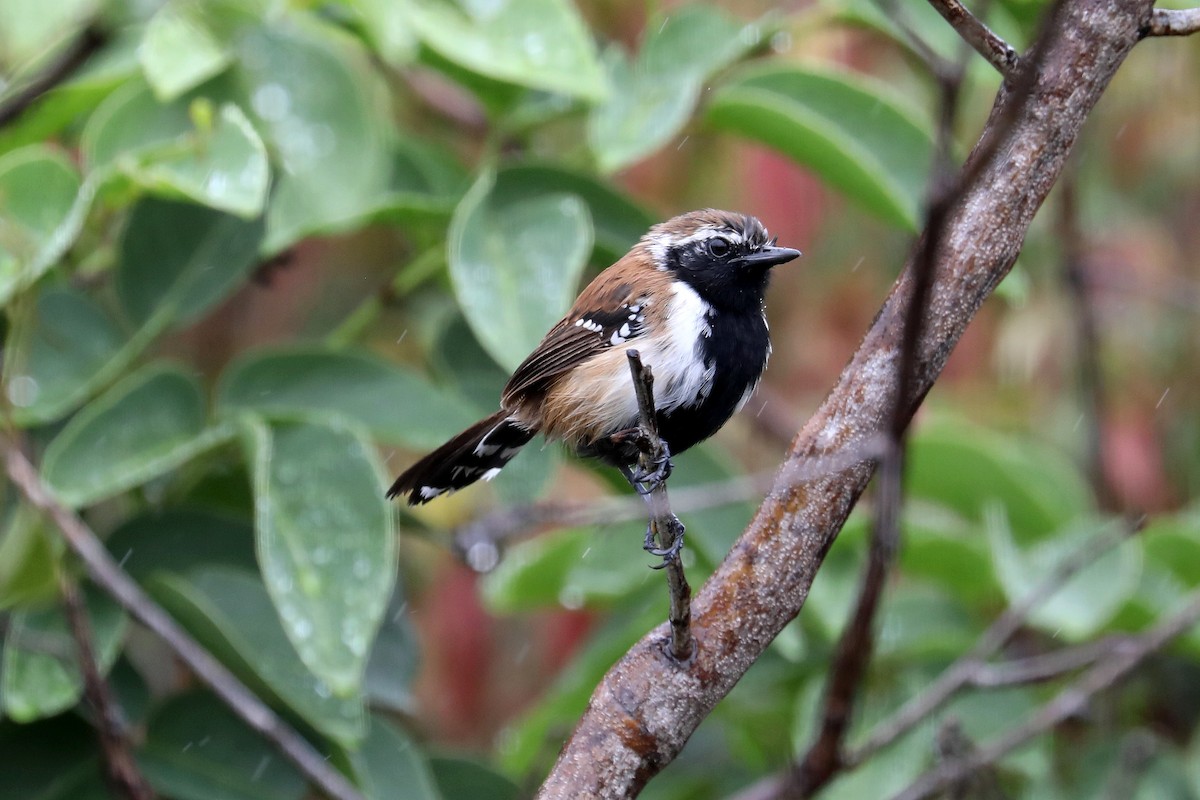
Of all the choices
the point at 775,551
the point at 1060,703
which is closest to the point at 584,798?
the point at 775,551

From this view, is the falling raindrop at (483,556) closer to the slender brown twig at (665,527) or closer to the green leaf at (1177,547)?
the slender brown twig at (665,527)

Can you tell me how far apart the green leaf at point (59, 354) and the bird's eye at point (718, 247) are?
1.39 metres

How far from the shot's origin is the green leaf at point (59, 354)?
276cm

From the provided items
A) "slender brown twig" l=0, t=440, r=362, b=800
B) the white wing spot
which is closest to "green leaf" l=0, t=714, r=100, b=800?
"slender brown twig" l=0, t=440, r=362, b=800

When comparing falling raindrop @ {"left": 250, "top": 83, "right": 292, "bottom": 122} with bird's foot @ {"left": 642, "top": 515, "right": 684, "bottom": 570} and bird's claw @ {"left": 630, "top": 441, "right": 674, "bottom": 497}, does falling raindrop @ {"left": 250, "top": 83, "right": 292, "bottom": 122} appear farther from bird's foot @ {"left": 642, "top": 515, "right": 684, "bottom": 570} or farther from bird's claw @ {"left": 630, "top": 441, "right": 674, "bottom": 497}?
bird's foot @ {"left": 642, "top": 515, "right": 684, "bottom": 570}

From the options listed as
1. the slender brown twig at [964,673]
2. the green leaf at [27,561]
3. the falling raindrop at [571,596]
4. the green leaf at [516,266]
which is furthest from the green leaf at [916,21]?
the green leaf at [27,561]

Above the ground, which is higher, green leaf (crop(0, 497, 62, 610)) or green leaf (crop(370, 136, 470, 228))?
green leaf (crop(370, 136, 470, 228))

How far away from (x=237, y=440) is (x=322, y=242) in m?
2.11

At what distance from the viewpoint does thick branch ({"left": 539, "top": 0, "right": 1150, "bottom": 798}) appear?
6.19 feet

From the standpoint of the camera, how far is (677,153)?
445cm

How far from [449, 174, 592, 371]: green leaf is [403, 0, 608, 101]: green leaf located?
9.9 inches

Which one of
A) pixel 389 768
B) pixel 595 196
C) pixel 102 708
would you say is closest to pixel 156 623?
pixel 102 708

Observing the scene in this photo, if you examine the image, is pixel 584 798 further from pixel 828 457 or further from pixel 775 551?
pixel 828 457

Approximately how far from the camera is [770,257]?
2990mm
